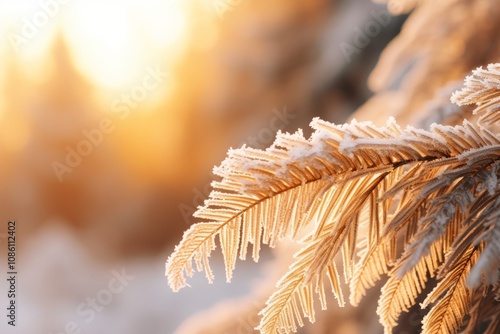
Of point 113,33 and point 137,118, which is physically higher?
point 113,33

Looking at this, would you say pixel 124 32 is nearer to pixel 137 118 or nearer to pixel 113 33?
pixel 113 33

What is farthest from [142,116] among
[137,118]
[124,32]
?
[124,32]

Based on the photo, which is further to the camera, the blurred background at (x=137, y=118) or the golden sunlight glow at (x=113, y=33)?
the blurred background at (x=137, y=118)

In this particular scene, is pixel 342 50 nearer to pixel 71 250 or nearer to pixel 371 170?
pixel 71 250

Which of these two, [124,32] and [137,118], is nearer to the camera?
[124,32]

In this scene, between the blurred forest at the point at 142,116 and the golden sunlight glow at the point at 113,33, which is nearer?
the golden sunlight glow at the point at 113,33
